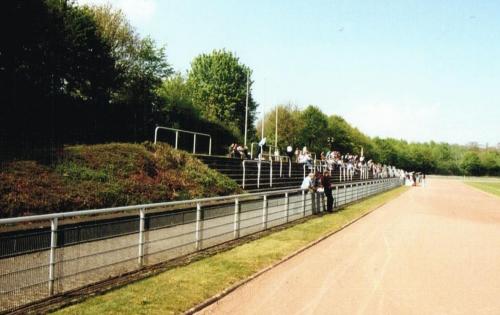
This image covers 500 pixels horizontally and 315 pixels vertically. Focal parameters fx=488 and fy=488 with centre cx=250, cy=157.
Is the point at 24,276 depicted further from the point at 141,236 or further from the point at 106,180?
the point at 106,180

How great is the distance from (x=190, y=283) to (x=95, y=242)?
170 cm

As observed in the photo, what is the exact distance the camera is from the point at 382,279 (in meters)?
9.09

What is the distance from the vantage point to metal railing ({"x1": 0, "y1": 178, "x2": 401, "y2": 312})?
6281 millimetres

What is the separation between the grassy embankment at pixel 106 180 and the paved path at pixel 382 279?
641cm

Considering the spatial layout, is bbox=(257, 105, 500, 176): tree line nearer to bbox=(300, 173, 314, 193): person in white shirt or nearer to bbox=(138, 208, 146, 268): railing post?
bbox=(300, 173, 314, 193): person in white shirt

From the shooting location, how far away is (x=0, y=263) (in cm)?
598

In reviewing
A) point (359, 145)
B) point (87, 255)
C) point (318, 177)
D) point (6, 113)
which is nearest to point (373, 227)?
point (318, 177)

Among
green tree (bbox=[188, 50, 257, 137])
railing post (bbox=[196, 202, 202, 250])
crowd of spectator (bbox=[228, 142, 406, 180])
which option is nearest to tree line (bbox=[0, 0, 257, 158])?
crowd of spectator (bbox=[228, 142, 406, 180])

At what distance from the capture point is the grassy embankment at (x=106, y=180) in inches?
500

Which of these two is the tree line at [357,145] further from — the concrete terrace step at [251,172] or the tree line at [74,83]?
the concrete terrace step at [251,172]

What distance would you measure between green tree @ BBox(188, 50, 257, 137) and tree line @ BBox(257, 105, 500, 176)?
6.93m

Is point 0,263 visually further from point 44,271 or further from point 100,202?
point 100,202

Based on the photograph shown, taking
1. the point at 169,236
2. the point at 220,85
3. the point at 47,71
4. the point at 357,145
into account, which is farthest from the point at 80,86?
the point at 357,145

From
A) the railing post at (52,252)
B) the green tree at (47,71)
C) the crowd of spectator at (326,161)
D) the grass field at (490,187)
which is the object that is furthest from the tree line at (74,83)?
the grass field at (490,187)
